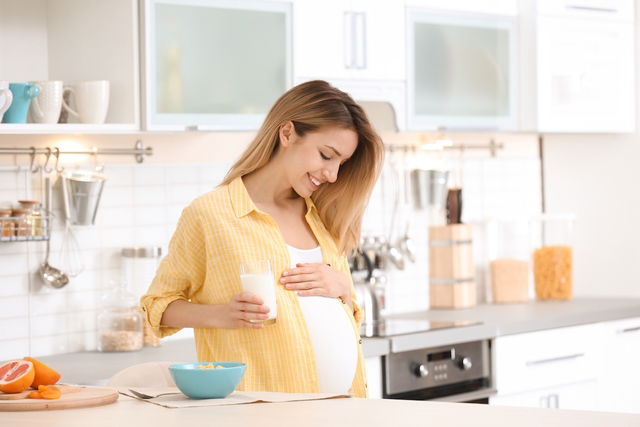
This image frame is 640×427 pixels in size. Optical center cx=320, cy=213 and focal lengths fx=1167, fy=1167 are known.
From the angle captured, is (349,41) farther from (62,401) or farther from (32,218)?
(62,401)

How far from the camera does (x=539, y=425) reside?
1.90 metres

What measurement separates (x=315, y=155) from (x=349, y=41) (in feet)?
4.58

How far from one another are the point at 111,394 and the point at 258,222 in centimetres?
64

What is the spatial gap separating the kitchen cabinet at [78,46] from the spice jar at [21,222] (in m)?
0.31

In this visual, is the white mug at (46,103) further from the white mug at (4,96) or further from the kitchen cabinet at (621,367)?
the kitchen cabinet at (621,367)

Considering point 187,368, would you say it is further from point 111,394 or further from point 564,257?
point 564,257

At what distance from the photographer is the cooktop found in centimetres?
383

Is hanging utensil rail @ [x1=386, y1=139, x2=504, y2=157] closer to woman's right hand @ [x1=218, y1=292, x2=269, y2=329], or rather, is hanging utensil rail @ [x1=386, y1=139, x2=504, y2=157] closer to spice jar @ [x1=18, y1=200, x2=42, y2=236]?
spice jar @ [x1=18, y1=200, x2=42, y2=236]

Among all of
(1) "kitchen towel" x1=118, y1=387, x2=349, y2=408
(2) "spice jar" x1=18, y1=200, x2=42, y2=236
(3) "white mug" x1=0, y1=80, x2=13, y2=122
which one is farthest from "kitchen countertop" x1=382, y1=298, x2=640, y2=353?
(1) "kitchen towel" x1=118, y1=387, x2=349, y2=408

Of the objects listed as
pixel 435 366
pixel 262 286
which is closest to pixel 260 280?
pixel 262 286

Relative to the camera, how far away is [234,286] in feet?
8.53

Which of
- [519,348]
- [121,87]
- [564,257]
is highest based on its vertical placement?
[121,87]

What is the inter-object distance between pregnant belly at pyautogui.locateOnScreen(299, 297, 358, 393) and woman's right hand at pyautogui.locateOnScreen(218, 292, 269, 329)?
0.64 ft

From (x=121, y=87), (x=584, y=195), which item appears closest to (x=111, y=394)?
(x=121, y=87)
